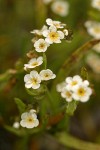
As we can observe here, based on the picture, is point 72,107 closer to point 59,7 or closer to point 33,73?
point 33,73

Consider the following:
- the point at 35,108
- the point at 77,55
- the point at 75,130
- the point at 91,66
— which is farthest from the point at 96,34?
the point at 35,108

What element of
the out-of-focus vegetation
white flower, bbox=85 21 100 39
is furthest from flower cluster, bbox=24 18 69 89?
white flower, bbox=85 21 100 39

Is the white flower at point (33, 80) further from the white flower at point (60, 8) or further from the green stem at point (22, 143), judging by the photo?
the white flower at point (60, 8)

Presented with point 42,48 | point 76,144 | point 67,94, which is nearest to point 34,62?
point 42,48

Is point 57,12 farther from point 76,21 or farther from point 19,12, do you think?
point 19,12

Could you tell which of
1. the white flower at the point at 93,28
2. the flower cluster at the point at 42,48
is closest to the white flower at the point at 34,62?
the flower cluster at the point at 42,48

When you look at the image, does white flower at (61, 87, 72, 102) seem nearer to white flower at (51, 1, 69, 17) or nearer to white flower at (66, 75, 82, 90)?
white flower at (66, 75, 82, 90)
